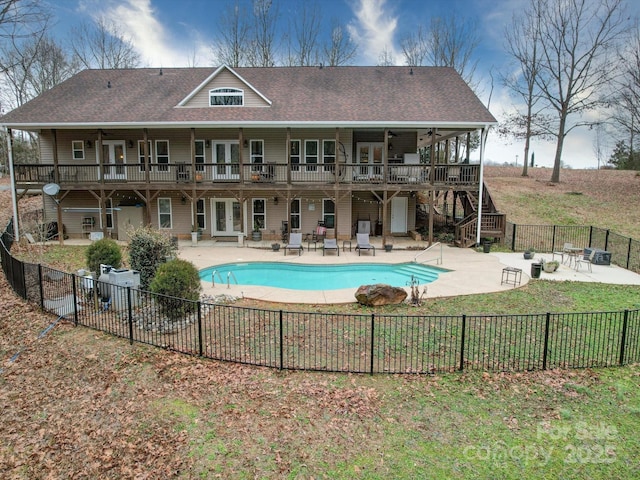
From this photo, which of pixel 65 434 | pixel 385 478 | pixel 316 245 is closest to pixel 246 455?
pixel 385 478

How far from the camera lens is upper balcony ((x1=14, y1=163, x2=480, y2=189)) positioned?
20.2 metres

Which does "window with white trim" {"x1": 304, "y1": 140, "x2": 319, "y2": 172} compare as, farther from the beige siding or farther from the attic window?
the attic window

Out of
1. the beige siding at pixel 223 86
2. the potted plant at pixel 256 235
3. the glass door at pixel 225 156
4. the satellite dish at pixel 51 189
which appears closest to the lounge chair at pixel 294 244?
the potted plant at pixel 256 235

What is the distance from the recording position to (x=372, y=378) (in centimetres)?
739

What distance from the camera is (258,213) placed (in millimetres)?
22266

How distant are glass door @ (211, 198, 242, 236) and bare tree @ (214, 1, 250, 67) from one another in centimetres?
1882

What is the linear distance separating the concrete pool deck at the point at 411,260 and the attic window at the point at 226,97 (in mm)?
7039

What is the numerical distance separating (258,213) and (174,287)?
1272 cm

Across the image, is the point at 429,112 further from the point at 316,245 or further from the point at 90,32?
the point at 90,32

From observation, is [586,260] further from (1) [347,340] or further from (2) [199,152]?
(2) [199,152]

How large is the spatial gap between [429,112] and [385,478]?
1809 cm

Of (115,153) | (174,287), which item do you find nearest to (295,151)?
(115,153)

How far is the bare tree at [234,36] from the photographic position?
1414 inches

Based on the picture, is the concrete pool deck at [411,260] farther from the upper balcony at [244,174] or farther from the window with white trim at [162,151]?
the window with white trim at [162,151]
